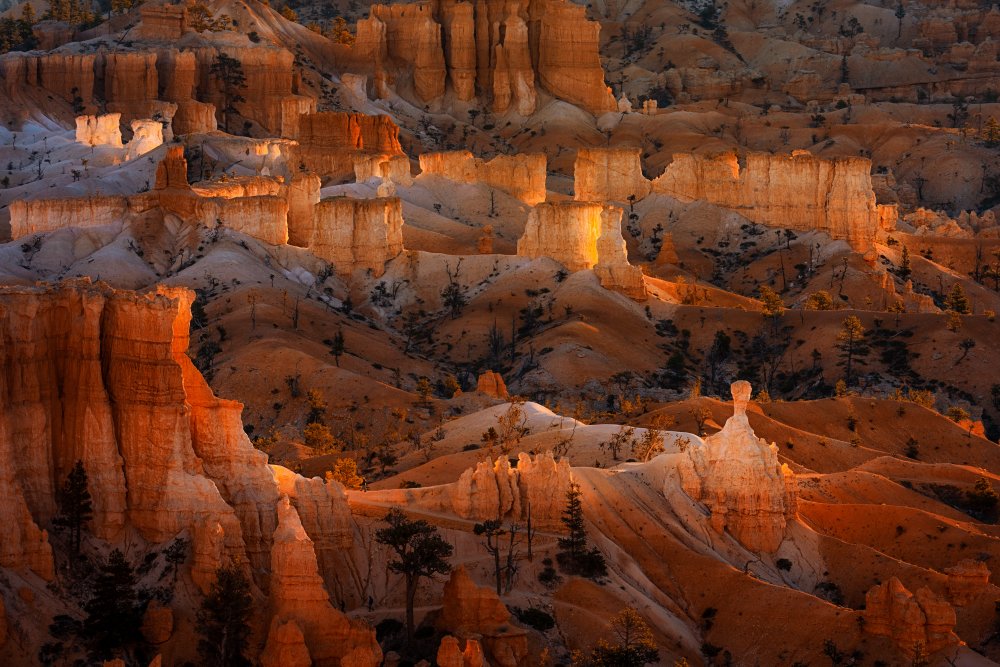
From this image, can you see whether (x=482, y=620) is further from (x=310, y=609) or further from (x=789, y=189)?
(x=789, y=189)

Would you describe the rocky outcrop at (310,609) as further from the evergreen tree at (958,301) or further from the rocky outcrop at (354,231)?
the evergreen tree at (958,301)

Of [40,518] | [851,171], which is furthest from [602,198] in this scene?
[40,518]

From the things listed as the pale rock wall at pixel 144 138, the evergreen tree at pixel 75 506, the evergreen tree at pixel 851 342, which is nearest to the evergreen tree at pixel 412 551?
the evergreen tree at pixel 75 506

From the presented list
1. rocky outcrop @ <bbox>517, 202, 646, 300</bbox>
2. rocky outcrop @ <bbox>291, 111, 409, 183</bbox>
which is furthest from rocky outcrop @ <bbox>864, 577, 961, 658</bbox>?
rocky outcrop @ <bbox>291, 111, 409, 183</bbox>

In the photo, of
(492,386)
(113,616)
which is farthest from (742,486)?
(492,386)

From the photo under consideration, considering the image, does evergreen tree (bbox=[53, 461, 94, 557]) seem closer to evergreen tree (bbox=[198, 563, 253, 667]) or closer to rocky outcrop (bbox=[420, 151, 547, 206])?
evergreen tree (bbox=[198, 563, 253, 667])

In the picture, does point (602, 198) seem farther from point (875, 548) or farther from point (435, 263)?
point (875, 548)
